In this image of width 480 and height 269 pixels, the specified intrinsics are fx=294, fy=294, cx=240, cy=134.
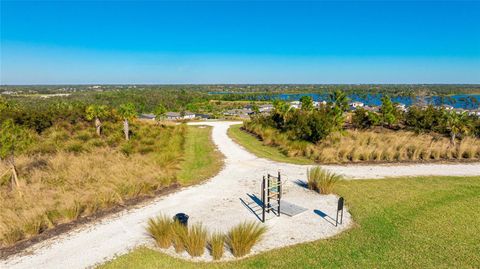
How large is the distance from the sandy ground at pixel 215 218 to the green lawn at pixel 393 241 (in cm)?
40

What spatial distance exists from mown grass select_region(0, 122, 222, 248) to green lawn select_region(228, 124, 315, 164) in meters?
2.47

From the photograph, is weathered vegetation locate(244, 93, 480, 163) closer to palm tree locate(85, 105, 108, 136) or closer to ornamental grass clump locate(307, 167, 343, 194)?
ornamental grass clump locate(307, 167, 343, 194)

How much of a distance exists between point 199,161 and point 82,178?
548 cm

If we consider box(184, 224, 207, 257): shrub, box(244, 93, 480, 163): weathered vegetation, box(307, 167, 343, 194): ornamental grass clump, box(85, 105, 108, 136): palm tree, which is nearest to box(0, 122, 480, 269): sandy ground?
box(184, 224, 207, 257): shrub

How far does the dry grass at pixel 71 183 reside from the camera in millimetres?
7668

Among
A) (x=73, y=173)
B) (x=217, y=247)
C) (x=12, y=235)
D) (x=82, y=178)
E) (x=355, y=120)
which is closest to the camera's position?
(x=217, y=247)

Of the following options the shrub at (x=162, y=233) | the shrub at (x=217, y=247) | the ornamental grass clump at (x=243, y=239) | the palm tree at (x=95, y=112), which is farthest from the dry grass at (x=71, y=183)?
the palm tree at (x=95, y=112)

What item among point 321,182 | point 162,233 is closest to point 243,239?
point 162,233

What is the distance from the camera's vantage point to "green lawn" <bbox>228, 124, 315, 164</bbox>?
15.0 m

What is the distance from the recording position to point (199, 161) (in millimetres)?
14727

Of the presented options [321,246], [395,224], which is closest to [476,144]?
[395,224]

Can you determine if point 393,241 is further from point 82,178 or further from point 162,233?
point 82,178

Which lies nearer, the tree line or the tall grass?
the tall grass

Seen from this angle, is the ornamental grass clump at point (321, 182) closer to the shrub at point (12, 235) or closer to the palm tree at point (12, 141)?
the shrub at point (12, 235)
